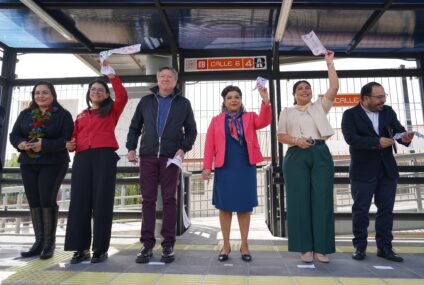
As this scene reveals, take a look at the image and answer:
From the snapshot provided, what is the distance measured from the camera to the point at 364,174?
318cm

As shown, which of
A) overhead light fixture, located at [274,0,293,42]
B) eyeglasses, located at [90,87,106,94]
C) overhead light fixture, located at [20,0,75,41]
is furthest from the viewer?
overhead light fixture, located at [20,0,75,41]

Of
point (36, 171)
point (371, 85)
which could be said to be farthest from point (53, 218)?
point (371, 85)

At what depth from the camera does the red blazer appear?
3139 millimetres

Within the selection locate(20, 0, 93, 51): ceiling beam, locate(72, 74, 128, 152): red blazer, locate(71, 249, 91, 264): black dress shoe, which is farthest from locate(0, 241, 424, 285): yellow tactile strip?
locate(20, 0, 93, 51): ceiling beam

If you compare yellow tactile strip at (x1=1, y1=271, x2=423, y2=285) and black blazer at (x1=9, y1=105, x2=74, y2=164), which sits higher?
black blazer at (x1=9, y1=105, x2=74, y2=164)

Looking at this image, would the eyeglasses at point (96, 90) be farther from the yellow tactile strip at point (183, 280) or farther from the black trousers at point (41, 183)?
the yellow tactile strip at point (183, 280)

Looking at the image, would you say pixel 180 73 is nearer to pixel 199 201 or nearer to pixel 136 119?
pixel 136 119

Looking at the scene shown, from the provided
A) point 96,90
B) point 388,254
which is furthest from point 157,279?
point 388,254

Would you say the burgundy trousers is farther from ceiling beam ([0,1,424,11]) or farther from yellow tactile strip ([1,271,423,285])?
ceiling beam ([0,1,424,11])

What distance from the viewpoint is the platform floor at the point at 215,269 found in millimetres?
2428

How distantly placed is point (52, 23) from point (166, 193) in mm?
2638

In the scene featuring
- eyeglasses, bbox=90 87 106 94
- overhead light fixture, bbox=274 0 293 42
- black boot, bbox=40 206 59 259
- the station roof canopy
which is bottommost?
black boot, bbox=40 206 59 259

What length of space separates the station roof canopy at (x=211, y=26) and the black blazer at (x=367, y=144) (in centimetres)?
141

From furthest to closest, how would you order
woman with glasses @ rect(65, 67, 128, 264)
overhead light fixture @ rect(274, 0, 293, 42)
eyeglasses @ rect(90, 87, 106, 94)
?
overhead light fixture @ rect(274, 0, 293, 42) → eyeglasses @ rect(90, 87, 106, 94) → woman with glasses @ rect(65, 67, 128, 264)
